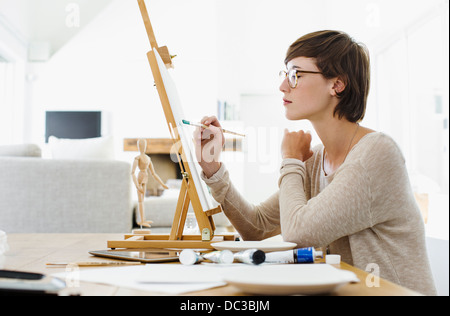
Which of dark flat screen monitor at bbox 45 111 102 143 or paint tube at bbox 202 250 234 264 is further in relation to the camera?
dark flat screen monitor at bbox 45 111 102 143

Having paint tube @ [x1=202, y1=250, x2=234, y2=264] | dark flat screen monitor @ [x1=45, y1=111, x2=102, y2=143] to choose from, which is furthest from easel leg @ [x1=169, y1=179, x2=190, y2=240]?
dark flat screen monitor @ [x1=45, y1=111, x2=102, y2=143]

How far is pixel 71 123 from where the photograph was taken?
6.21m

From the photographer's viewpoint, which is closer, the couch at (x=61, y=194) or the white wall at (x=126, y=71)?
the couch at (x=61, y=194)

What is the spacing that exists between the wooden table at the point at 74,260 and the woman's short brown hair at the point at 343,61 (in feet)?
1.82

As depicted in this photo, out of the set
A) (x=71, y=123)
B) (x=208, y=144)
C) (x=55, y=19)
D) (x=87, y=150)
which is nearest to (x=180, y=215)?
(x=208, y=144)

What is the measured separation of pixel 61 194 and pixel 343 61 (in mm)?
2073

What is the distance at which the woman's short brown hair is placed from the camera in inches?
42.6

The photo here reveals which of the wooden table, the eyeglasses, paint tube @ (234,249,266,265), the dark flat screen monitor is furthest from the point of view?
the dark flat screen monitor

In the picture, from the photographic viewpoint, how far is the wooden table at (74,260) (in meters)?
0.46

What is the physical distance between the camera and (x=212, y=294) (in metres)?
0.46

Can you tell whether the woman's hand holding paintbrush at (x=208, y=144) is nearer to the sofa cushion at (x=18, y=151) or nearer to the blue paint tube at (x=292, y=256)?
the blue paint tube at (x=292, y=256)

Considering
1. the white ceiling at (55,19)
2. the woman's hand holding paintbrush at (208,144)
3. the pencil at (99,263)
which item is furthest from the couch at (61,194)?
the white ceiling at (55,19)

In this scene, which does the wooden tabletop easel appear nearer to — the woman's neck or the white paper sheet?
the white paper sheet

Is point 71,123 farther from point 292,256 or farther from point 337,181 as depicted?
point 292,256
